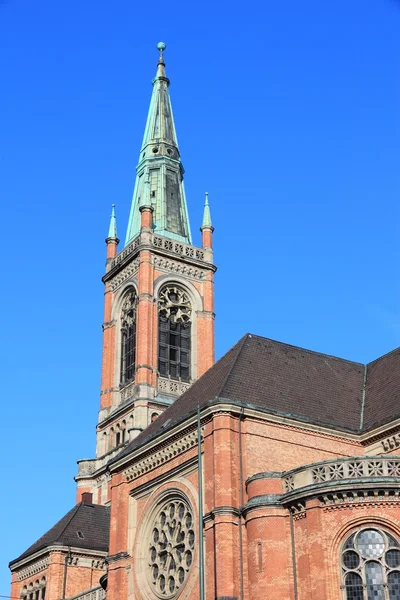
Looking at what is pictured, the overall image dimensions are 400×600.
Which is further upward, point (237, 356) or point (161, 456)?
point (237, 356)

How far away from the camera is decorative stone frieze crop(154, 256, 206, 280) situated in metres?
69.0

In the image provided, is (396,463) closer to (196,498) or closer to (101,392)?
(196,498)

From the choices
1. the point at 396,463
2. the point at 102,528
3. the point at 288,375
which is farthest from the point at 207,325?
the point at 396,463

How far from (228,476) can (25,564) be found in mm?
22223

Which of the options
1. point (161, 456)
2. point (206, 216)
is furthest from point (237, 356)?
point (206, 216)

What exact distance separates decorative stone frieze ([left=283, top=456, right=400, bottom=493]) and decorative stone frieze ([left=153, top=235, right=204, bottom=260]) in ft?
127

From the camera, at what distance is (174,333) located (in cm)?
Result: 6781

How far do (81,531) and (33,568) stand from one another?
11.0ft

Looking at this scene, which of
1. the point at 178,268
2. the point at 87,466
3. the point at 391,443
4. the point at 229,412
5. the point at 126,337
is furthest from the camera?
the point at 178,268

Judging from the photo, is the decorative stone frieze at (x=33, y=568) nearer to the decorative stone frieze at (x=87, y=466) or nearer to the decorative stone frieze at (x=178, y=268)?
the decorative stone frieze at (x=87, y=466)

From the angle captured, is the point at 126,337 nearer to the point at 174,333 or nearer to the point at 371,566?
the point at 174,333

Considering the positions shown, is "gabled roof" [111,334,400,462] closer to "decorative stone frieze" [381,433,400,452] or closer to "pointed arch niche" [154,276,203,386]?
"decorative stone frieze" [381,433,400,452]

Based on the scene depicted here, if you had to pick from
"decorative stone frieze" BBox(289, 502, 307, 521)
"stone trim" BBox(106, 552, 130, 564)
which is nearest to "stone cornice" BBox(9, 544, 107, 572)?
"stone trim" BBox(106, 552, 130, 564)

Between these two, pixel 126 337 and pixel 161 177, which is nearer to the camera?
pixel 126 337
